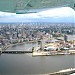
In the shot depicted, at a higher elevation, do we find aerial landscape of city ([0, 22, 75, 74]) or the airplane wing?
the airplane wing

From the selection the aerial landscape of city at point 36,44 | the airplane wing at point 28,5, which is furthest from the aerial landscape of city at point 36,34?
the airplane wing at point 28,5

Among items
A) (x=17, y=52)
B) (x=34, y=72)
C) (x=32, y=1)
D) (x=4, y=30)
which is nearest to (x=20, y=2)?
(x=32, y=1)

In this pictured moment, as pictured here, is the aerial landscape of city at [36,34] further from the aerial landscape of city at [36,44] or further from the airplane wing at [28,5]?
the airplane wing at [28,5]

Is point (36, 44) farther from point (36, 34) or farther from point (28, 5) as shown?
point (28, 5)

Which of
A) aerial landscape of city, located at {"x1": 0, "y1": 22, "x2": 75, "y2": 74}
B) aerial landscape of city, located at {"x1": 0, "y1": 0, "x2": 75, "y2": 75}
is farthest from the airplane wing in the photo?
aerial landscape of city, located at {"x1": 0, "y1": 22, "x2": 75, "y2": 74}

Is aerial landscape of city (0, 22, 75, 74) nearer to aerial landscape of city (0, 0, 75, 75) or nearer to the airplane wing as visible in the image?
aerial landscape of city (0, 0, 75, 75)

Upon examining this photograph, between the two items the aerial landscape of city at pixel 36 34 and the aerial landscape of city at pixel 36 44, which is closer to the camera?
the aerial landscape of city at pixel 36 44

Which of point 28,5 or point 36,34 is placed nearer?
point 28,5

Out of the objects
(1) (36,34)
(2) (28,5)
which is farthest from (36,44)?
(2) (28,5)
